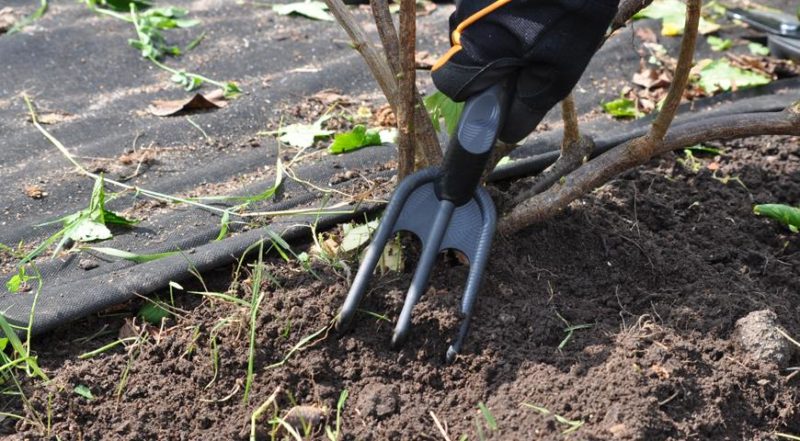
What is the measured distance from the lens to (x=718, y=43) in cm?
346

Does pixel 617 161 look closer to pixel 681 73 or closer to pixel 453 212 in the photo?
→ pixel 681 73

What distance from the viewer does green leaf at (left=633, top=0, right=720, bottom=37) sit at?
3.49 metres

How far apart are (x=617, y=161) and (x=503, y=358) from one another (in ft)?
1.85

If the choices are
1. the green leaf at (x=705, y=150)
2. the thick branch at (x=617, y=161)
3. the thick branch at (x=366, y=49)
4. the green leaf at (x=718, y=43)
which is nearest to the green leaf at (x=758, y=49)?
the green leaf at (x=718, y=43)

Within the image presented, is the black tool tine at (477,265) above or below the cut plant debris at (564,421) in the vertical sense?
above

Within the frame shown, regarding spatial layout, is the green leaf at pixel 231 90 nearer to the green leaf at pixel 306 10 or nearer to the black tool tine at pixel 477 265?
the green leaf at pixel 306 10

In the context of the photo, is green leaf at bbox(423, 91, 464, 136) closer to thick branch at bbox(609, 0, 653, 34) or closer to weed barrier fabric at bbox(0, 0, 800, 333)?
weed barrier fabric at bbox(0, 0, 800, 333)

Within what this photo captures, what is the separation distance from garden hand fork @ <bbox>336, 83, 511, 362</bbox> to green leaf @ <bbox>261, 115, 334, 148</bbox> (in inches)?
30.5

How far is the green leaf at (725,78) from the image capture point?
Result: 3123 millimetres

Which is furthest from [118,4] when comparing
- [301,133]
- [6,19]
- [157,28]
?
[301,133]

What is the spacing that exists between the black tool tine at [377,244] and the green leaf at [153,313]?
0.42 meters

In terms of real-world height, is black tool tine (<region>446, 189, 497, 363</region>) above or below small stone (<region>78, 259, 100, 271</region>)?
above

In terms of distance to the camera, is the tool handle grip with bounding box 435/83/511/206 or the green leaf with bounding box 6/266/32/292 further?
the green leaf with bounding box 6/266/32/292

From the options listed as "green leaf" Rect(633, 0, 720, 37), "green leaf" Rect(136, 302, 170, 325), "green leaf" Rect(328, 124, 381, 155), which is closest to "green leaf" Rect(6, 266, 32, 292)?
"green leaf" Rect(136, 302, 170, 325)
